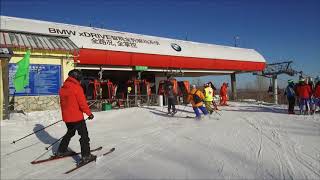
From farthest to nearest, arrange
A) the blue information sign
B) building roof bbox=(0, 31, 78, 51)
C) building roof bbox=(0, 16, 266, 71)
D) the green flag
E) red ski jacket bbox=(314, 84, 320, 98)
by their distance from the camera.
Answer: building roof bbox=(0, 16, 266, 71) → the blue information sign → building roof bbox=(0, 31, 78, 51) → red ski jacket bbox=(314, 84, 320, 98) → the green flag

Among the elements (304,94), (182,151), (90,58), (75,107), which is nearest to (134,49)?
(90,58)

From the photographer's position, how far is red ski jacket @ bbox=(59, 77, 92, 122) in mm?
6359

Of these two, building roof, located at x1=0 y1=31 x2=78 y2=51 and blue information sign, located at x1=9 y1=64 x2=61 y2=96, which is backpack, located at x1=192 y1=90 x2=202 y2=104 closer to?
building roof, located at x1=0 y1=31 x2=78 y2=51

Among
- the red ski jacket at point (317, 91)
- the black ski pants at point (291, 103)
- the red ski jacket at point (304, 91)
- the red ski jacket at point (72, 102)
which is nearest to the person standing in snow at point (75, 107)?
the red ski jacket at point (72, 102)

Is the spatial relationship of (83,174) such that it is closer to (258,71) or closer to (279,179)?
(279,179)

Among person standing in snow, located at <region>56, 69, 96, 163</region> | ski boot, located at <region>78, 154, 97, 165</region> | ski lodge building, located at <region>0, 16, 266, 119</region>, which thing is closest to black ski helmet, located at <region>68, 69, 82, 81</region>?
person standing in snow, located at <region>56, 69, 96, 163</region>

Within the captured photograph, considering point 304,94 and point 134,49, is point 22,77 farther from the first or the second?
point 304,94

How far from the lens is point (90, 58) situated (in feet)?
59.6

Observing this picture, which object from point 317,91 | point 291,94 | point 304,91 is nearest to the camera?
point 304,91

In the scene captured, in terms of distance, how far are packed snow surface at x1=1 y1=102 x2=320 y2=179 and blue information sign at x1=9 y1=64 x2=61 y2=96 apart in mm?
3651

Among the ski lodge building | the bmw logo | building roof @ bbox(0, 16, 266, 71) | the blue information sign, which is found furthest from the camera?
the bmw logo

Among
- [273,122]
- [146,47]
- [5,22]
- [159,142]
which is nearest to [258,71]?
[146,47]

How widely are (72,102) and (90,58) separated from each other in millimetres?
12166

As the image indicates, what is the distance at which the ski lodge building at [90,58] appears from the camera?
14797mm
